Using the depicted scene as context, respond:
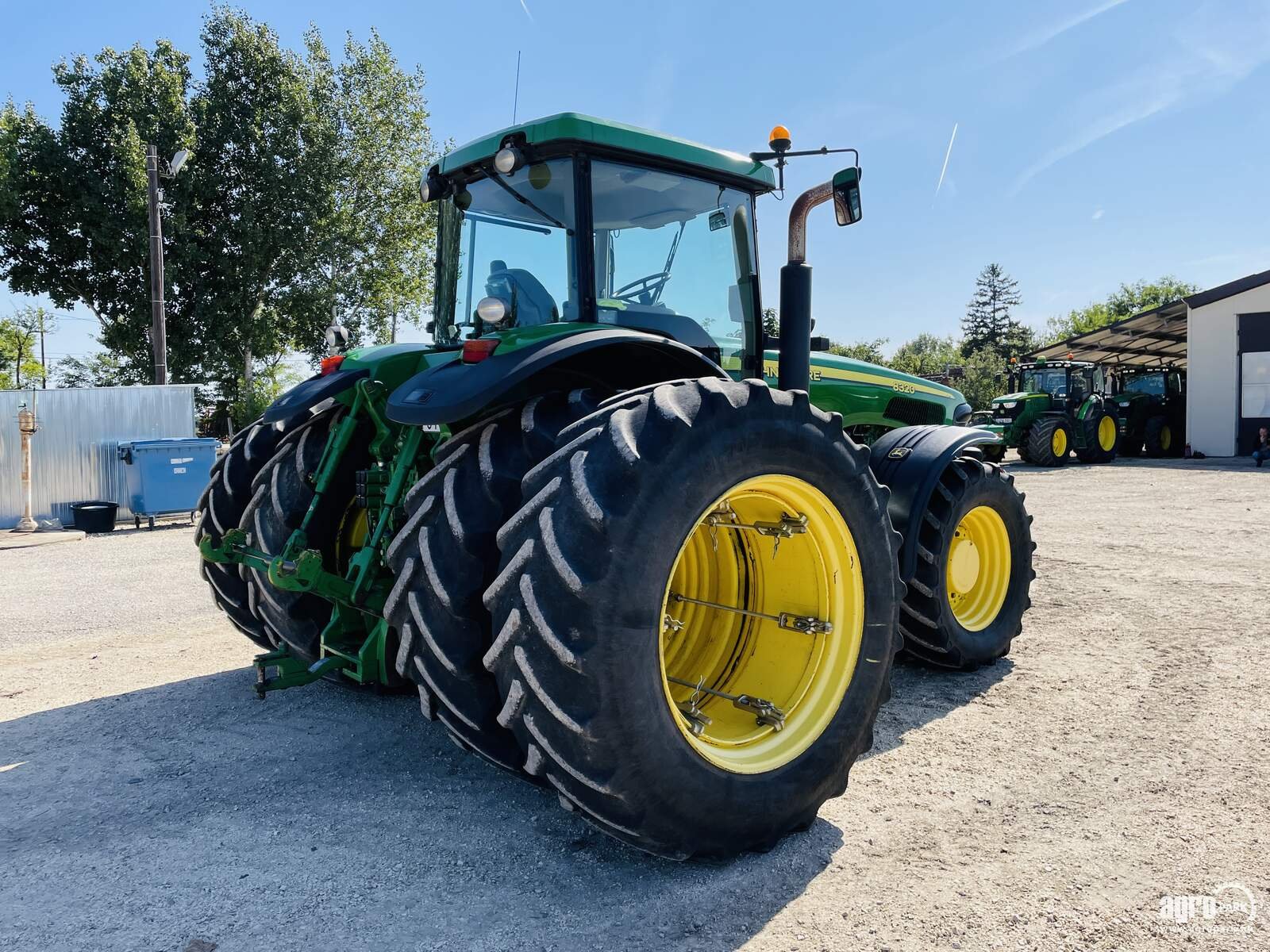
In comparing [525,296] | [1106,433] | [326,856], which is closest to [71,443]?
[525,296]

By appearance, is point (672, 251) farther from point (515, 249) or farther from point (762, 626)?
point (762, 626)

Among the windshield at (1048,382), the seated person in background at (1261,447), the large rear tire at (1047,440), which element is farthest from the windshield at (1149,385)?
the large rear tire at (1047,440)

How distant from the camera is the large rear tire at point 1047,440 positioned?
18.5 m

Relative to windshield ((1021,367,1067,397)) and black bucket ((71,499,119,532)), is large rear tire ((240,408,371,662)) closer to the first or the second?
black bucket ((71,499,119,532))

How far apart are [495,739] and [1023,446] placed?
18617 mm

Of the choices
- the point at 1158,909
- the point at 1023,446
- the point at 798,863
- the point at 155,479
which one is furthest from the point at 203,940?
the point at 1023,446

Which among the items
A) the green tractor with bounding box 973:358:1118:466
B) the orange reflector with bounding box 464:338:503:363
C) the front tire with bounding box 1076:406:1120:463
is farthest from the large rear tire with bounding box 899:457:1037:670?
the front tire with bounding box 1076:406:1120:463

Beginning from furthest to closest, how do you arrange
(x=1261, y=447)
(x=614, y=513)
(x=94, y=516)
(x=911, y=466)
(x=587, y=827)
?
(x=1261, y=447) → (x=94, y=516) → (x=911, y=466) → (x=587, y=827) → (x=614, y=513)

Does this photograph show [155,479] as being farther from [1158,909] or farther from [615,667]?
[1158,909]

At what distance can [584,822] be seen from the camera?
280 cm

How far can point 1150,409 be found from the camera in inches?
870

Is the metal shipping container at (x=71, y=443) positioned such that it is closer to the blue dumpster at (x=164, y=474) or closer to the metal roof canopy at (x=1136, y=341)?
the blue dumpster at (x=164, y=474)

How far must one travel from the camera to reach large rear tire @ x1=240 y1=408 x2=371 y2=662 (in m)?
3.60

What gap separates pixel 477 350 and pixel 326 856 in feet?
5.17
